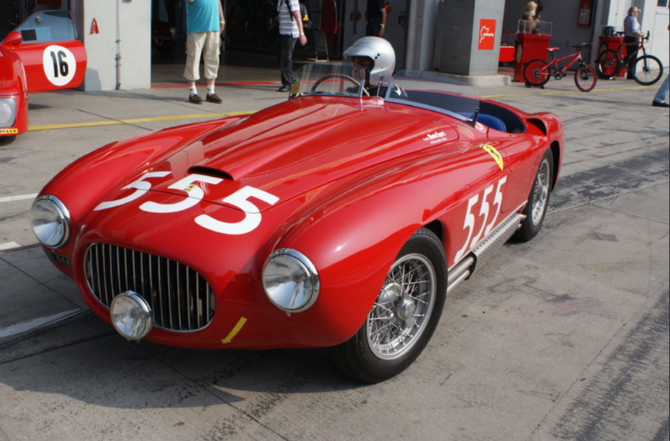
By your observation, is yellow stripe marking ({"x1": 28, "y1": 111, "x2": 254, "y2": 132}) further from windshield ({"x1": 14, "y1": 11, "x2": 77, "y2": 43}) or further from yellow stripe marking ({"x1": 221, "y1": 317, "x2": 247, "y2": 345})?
yellow stripe marking ({"x1": 221, "y1": 317, "x2": 247, "y2": 345})

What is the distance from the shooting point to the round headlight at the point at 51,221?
310cm

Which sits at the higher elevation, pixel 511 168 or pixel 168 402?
pixel 511 168

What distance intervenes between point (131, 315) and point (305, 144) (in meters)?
1.28

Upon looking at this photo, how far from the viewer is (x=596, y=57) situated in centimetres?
1967

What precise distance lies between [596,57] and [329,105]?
58.3 feet

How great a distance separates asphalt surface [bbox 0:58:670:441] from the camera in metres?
2.71

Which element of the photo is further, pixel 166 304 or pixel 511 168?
pixel 511 168

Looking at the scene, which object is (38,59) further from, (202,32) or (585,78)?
(585,78)

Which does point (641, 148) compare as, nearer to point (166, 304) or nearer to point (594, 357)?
point (594, 357)

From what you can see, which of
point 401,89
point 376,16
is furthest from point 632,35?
point 401,89

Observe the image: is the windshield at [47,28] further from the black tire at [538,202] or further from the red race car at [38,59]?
the black tire at [538,202]

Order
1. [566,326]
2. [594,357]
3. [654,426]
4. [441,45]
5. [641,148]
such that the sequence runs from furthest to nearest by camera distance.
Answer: [441,45] < [641,148] < [566,326] < [594,357] < [654,426]

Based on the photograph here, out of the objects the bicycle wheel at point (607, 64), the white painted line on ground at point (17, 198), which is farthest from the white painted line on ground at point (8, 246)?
the bicycle wheel at point (607, 64)

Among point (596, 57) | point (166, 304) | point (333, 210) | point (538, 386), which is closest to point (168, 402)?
point (166, 304)
